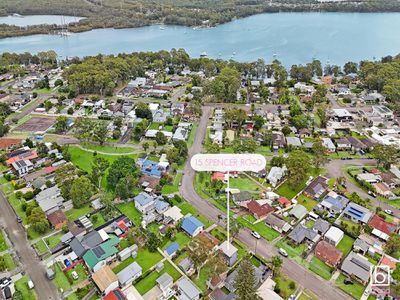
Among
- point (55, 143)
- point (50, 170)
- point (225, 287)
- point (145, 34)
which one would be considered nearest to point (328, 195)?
point (225, 287)

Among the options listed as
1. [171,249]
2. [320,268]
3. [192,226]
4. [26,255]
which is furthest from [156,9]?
[320,268]

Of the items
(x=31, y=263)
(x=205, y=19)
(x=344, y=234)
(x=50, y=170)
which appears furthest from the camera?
(x=205, y=19)

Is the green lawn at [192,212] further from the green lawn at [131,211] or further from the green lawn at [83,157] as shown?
the green lawn at [83,157]

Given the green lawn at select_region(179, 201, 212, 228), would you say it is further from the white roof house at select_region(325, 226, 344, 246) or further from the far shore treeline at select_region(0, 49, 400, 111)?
the far shore treeline at select_region(0, 49, 400, 111)

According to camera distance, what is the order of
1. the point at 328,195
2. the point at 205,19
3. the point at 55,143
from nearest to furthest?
the point at 328,195
the point at 55,143
the point at 205,19

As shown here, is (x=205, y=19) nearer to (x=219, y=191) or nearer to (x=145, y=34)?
(x=145, y=34)

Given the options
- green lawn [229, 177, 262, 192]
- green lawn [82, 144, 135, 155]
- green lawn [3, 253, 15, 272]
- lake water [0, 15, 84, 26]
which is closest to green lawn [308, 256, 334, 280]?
green lawn [229, 177, 262, 192]

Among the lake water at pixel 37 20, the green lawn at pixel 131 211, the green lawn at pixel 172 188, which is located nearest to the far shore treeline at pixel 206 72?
the green lawn at pixel 172 188
